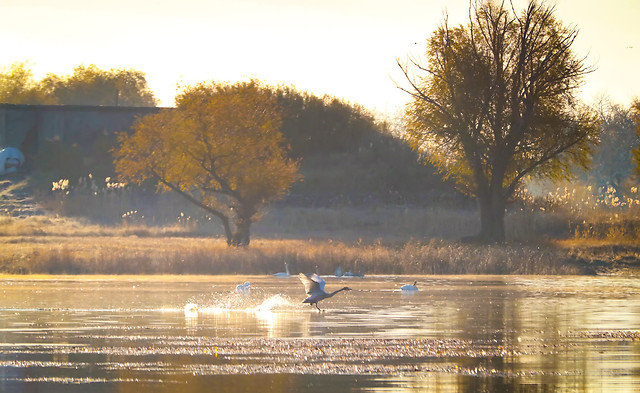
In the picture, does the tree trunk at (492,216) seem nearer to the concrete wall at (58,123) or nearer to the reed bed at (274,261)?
the reed bed at (274,261)

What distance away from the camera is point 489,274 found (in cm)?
3778

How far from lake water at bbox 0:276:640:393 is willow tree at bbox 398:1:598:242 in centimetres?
1888

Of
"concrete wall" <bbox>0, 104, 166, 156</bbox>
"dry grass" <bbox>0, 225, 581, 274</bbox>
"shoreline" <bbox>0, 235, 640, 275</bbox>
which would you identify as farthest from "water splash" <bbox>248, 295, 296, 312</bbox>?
"concrete wall" <bbox>0, 104, 166, 156</bbox>

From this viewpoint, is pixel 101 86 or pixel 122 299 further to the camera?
pixel 101 86

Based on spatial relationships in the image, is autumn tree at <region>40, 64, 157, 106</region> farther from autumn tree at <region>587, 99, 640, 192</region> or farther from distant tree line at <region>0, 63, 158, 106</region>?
autumn tree at <region>587, 99, 640, 192</region>

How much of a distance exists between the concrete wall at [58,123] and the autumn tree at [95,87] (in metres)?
33.7

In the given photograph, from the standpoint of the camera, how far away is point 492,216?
49219mm

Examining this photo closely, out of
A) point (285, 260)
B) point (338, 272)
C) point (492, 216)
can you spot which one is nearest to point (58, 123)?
point (492, 216)

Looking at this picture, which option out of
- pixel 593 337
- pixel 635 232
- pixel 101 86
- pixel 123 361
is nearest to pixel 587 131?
pixel 635 232

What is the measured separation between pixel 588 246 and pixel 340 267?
12.6 metres

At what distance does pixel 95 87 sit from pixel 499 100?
6603 cm

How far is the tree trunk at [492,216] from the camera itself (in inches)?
1914

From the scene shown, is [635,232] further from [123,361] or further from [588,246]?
[123,361]

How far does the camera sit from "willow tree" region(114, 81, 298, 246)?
45375 millimetres
